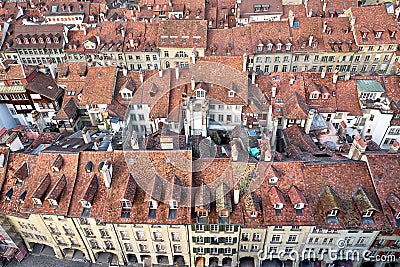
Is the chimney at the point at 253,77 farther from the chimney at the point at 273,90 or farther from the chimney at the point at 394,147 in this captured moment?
the chimney at the point at 394,147

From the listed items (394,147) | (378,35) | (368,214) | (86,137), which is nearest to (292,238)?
(368,214)

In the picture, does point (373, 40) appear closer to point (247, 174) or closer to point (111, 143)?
point (247, 174)

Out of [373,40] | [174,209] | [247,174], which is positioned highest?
[373,40]

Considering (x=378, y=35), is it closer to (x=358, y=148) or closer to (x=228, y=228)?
(x=358, y=148)

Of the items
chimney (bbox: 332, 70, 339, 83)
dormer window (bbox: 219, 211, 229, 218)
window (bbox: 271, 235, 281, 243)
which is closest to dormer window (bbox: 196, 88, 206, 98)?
chimney (bbox: 332, 70, 339, 83)

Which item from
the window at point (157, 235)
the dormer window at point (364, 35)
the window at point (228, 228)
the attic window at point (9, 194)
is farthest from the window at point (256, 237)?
the dormer window at point (364, 35)

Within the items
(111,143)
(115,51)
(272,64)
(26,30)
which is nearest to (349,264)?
(111,143)

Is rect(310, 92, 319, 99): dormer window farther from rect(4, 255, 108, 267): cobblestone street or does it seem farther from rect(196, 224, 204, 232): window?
rect(4, 255, 108, 267): cobblestone street
